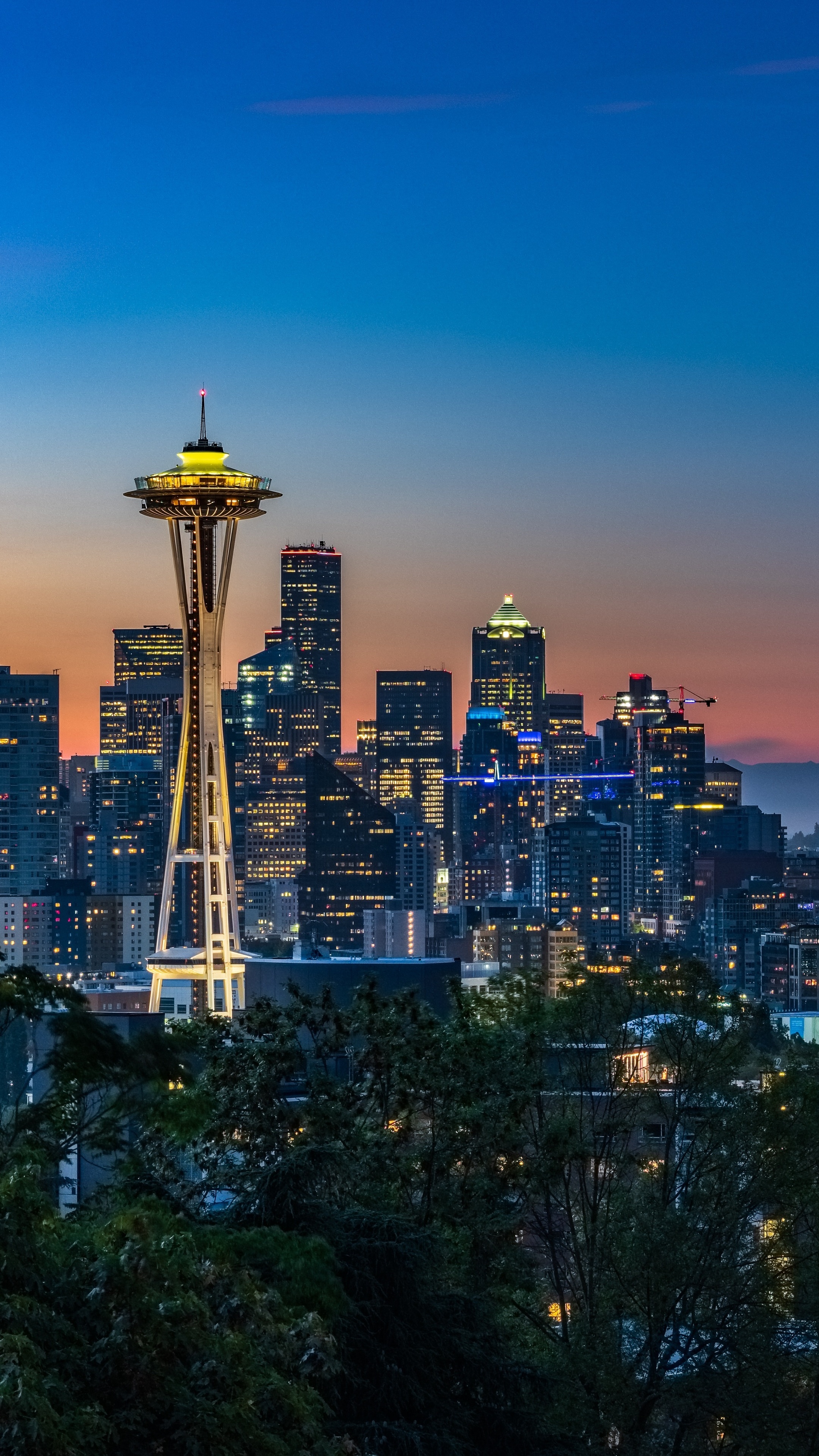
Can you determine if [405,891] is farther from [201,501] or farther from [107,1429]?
[107,1429]

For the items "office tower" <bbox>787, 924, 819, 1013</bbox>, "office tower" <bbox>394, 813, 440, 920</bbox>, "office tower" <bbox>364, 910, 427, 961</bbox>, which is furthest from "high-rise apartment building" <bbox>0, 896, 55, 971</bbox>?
"office tower" <bbox>787, 924, 819, 1013</bbox>

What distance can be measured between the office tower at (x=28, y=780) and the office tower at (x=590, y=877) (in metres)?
39.0

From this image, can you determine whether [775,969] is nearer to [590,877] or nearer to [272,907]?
[590,877]

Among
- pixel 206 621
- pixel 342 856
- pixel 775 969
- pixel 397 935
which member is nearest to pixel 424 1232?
pixel 206 621

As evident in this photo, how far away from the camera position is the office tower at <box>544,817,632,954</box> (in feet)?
591

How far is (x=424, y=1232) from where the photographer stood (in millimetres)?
16969

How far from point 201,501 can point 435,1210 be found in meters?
53.6

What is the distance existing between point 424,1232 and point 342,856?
171 m

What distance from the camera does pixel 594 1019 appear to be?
23094 mm

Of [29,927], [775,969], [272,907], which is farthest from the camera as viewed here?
[272,907]

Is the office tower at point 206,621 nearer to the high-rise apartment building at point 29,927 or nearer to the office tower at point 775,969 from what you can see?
the office tower at point 775,969

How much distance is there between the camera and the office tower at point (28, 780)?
177 meters

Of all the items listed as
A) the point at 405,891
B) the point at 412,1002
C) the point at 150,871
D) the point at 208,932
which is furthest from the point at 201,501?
the point at 405,891

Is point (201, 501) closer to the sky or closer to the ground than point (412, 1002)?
closer to the sky
